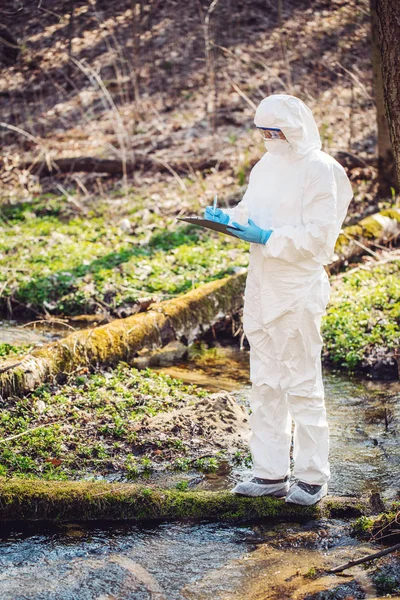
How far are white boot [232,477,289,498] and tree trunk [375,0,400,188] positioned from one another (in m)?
1.99

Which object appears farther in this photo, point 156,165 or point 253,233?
point 156,165

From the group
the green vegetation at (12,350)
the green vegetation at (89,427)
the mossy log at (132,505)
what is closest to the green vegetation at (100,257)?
the green vegetation at (12,350)

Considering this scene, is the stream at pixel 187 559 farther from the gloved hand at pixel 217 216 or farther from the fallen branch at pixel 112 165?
the fallen branch at pixel 112 165

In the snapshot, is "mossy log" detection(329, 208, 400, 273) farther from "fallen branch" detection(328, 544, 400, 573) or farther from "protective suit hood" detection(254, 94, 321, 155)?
"fallen branch" detection(328, 544, 400, 573)

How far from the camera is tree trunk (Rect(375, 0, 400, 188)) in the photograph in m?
3.97

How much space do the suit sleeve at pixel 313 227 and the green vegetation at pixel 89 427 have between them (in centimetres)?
173

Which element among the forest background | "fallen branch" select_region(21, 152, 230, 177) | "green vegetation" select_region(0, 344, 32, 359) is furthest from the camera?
"fallen branch" select_region(21, 152, 230, 177)

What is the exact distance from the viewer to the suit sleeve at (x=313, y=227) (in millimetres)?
4258

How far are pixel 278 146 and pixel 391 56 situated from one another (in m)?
0.80

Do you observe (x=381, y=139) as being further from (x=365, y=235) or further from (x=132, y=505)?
(x=132, y=505)

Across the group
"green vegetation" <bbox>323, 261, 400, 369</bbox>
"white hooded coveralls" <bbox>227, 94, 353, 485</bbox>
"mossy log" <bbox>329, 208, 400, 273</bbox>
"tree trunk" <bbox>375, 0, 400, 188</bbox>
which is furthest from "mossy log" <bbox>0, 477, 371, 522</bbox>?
"mossy log" <bbox>329, 208, 400, 273</bbox>

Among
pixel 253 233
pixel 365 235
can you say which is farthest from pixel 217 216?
pixel 365 235

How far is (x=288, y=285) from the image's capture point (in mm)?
4398

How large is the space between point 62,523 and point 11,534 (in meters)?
0.29
